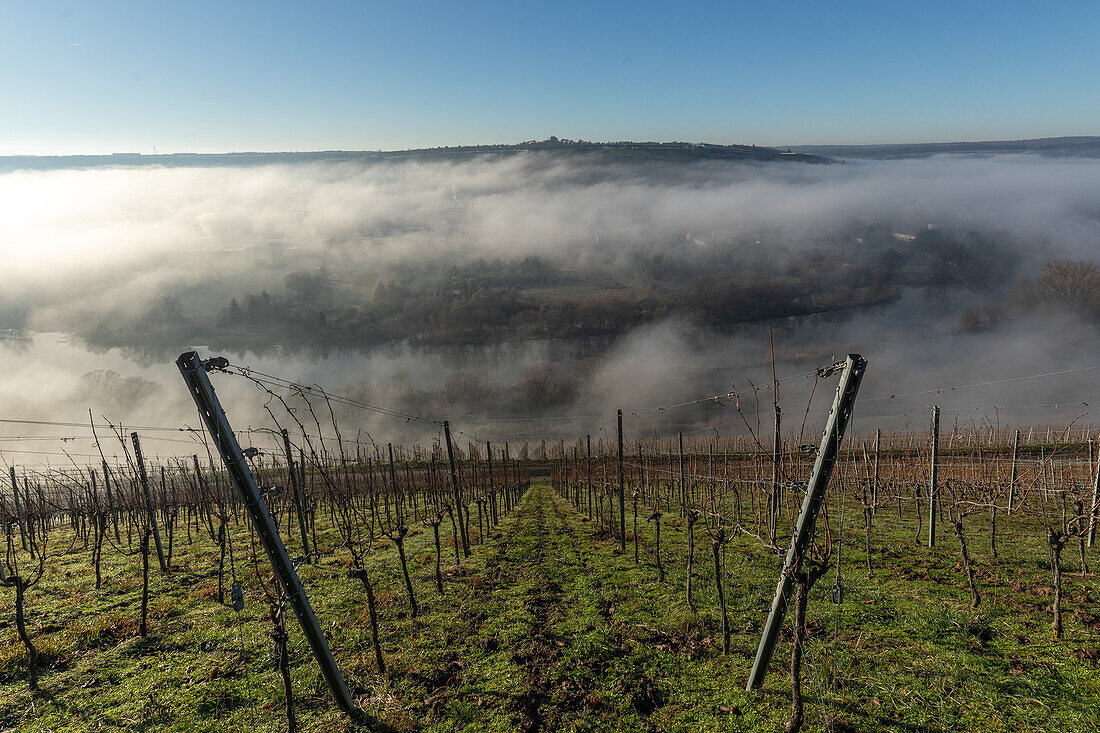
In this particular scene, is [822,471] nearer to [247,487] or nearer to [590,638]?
[590,638]

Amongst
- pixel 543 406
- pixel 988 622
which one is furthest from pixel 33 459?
pixel 988 622

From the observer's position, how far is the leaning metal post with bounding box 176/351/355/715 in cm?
685

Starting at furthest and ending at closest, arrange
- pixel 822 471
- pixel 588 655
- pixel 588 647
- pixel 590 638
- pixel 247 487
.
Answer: pixel 590 638 → pixel 588 647 → pixel 588 655 → pixel 247 487 → pixel 822 471

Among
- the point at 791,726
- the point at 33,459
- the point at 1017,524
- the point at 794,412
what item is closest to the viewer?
the point at 791,726

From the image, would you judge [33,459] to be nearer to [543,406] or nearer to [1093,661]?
[543,406]

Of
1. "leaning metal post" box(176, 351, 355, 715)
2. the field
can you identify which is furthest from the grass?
"leaning metal post" box(176, 351, 355, 715)

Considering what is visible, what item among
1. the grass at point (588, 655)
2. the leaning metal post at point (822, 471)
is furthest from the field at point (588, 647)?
the leaning metal post at point (822, 471)

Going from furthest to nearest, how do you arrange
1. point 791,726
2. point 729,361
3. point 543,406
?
point 729,361 < point 543,406 < point 791,726

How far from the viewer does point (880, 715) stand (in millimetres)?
7398

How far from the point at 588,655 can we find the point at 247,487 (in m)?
7.15

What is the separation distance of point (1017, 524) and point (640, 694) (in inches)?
882

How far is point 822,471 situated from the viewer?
21.2ft

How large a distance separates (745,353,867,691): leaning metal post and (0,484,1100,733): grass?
0.83 m

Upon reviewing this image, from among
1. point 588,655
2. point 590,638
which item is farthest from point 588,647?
point 590,638
